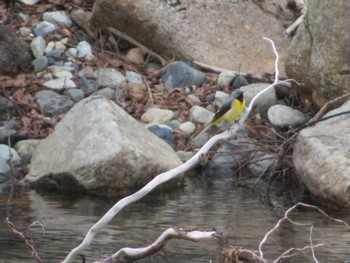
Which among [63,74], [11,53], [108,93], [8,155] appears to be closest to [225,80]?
[108,93]


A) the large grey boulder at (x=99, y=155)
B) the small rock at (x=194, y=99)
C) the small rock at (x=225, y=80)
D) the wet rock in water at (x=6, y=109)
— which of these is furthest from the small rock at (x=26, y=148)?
the small rock at (x=225, y=80)

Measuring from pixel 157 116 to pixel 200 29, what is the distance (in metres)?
2.07

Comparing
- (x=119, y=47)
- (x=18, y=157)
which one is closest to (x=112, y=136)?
(x=18, y=157)

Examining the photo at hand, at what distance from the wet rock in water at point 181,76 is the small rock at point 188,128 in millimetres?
1168

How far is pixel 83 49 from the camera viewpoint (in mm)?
15398

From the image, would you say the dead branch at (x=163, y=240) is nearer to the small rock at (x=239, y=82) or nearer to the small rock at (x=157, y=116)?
the small rock at (x=157, y=116)

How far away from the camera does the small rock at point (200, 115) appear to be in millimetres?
13820

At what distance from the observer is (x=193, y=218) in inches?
398

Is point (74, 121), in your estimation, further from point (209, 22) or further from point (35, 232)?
point (209, 22)

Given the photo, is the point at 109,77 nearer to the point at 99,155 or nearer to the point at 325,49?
the point at 325,49

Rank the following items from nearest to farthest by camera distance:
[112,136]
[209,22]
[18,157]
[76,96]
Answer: [112,136] < [18,157] < [76,96] < [209,22]

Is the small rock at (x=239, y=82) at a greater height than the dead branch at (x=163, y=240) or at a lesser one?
lesser

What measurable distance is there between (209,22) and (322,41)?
3.10 metres

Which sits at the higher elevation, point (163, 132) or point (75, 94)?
point (163, 132)
